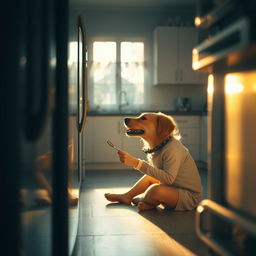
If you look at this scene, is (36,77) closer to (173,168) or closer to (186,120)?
(173,168)

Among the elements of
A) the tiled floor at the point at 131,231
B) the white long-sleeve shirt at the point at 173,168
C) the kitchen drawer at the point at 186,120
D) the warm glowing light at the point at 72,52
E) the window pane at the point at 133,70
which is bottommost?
the tiled floor at the point at 131,231

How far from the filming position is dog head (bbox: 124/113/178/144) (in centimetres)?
283

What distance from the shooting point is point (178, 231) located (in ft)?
7.31

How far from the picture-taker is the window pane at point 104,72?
18.7 feet

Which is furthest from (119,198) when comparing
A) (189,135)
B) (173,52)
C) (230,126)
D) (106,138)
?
(173,52)

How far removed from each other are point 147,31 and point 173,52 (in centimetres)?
64

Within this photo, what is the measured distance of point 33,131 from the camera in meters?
0.82

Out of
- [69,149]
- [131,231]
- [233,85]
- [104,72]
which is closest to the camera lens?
[233,85]

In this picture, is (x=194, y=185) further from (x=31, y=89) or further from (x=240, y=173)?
(x=31, y=89)

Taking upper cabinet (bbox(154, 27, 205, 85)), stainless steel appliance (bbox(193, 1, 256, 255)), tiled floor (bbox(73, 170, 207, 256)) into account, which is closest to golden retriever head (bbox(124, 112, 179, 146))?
tiled floor (bbox(73, 170, 207, 256))

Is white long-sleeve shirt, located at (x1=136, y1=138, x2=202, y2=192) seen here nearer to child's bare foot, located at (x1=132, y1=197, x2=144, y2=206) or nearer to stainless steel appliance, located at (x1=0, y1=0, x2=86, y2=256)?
child's bare foot, located at (x1=132, y1=197, x2=144, y2=206)

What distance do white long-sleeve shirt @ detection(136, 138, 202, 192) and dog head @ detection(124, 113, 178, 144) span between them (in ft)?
0.29

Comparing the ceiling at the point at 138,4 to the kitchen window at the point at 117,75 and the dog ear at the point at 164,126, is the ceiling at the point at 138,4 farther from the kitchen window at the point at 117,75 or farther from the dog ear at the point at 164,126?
the dog ear at the point at 164,126

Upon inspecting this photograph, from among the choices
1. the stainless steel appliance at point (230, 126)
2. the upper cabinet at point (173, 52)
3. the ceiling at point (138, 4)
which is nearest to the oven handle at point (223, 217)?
the stainless steel appliance at point (230, 126)
